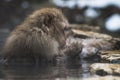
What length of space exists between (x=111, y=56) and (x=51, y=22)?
741 mm

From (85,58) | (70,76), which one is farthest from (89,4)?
(70,76)

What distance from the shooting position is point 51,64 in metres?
6.31

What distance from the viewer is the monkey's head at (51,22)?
6.43 meters

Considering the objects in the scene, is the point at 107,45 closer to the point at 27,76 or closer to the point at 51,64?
the point at 51,64

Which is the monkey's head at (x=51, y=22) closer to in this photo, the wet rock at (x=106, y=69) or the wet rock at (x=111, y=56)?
the wet rock at (x=111, y=56)

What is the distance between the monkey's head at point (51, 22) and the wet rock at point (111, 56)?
484 millimetres

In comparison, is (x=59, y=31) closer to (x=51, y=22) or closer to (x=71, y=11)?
(x=51, y=22)

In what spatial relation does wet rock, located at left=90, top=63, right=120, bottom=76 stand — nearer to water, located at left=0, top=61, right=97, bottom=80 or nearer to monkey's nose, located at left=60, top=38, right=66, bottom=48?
water, located at left=0, top=61, right=97, bottom=80

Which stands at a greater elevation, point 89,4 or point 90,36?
point 89,4

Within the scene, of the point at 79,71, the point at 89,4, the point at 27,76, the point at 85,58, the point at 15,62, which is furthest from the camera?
the point at 89,4

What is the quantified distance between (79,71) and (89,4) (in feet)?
50.4

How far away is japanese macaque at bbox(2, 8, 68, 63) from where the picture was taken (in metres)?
6.27

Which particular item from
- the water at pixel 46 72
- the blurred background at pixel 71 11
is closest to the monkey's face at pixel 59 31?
the water at pixel 46 72

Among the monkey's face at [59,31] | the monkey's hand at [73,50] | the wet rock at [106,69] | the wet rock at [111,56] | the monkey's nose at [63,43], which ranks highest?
the monkey's face at [59,31]
